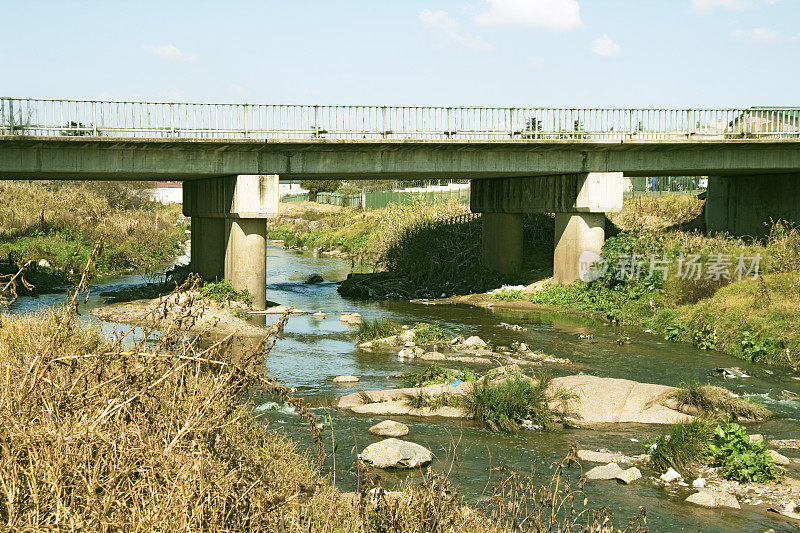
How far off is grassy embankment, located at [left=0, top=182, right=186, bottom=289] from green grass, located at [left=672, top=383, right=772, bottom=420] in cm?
2575

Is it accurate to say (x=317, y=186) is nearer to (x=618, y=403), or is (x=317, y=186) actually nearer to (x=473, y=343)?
Answer: (x=473, y=343)

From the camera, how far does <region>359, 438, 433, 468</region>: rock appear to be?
11.8 m

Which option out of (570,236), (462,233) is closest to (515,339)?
(570,236)

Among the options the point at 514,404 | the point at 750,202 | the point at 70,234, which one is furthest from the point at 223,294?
the point at 750,202

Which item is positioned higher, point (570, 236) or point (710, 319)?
point (570, 236)

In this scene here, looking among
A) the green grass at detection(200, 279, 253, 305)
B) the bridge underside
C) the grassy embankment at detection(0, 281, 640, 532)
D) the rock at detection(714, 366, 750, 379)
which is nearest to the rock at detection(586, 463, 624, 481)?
the grassy embankment at detection(0, 281, 640, 532)

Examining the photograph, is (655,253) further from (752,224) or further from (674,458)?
(674,458)

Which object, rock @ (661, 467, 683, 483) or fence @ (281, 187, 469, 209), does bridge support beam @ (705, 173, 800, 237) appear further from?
rock @ (661, 467, 683, 483)

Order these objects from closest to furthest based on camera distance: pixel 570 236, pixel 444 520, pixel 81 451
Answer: pixel 81 451 → pixel 444 520 → pixel 570 236

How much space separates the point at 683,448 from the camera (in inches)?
481

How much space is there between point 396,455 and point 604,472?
2.93 metres

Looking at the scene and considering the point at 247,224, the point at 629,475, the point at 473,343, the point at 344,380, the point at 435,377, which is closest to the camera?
the point at 629,475

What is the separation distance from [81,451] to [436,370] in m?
11.4

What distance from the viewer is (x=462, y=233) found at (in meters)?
39.6
